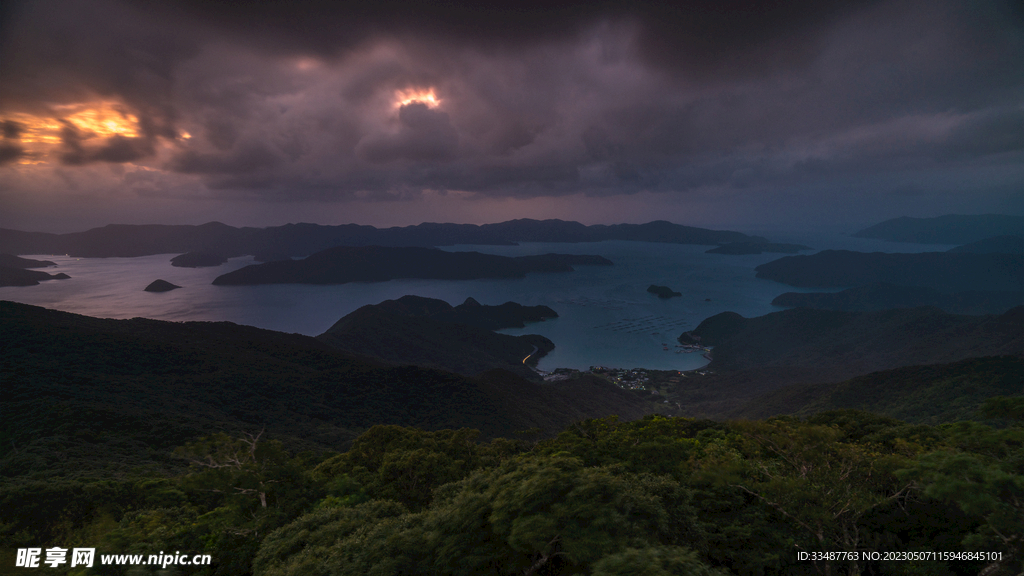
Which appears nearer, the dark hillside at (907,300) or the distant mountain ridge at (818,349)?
the distant mountain ridge at (818,349)

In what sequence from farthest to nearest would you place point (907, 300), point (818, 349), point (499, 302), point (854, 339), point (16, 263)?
point (499, 302) → point (16, 263) → point (907, 300) → point (818, 349) → point (854, 339)

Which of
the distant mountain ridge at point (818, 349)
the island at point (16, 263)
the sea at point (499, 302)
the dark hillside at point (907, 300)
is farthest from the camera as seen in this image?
the island at point (16, 263)

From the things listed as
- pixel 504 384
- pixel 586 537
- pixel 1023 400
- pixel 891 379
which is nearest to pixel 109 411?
pixel 586 537

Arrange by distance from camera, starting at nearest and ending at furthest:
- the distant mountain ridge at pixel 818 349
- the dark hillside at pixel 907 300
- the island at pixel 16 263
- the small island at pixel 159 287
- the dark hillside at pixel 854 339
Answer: the distant mountain ridge at pixel 818 349 → the dark hillside at pixel 854 339 → the dark hillside at pixel 907 300 → the island at pixel 16 263 → the small island at pixel 159 287

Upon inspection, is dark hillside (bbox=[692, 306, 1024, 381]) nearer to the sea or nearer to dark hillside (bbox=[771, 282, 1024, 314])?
the sea

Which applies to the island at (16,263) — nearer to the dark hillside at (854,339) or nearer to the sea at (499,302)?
the sea at (499,302)

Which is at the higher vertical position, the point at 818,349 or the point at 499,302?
the point at 499,302

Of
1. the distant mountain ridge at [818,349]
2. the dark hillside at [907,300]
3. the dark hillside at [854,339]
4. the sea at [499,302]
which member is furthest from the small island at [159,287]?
the dark hillside at [907,300]

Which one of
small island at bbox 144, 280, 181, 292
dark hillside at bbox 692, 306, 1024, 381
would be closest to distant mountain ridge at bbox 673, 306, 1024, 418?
dark hillside at bbox 692, 306, 1024, 381

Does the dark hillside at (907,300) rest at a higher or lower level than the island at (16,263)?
lower

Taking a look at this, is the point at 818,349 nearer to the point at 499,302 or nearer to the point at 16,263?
the point at 499,302

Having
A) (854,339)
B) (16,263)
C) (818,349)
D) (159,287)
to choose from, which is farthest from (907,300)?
(16,263)
